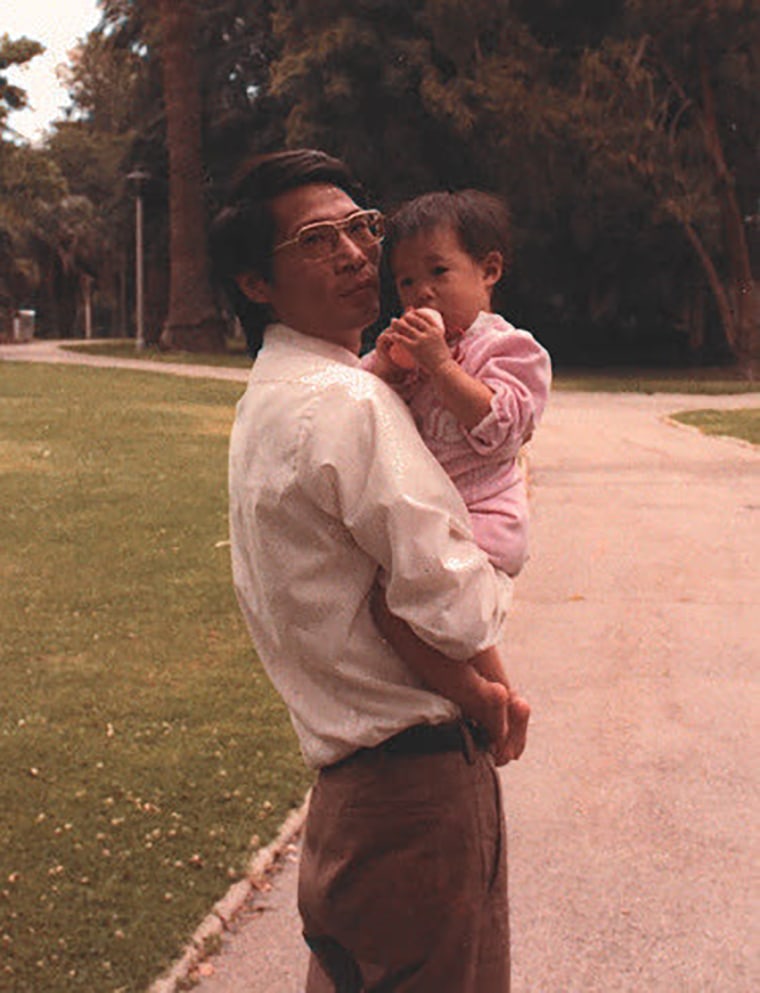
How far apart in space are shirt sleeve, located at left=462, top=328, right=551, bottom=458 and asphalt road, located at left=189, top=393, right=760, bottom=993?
7.13 ft

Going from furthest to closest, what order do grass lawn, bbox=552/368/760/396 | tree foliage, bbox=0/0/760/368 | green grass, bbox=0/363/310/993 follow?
1. tree foliage, bbox=0/0/760/368
2. grass lawn, bbox=552/368/760/396
3. green grass, bbox=0/363/310/993

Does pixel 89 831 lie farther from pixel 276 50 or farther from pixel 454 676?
pixel 276 50

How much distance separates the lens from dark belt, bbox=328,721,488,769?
2.30m

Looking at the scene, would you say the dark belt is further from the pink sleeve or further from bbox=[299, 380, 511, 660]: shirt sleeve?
the pink sleeve

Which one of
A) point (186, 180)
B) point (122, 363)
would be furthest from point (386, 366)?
point (186, 180)

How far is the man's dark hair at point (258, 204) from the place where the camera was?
234 centimetres

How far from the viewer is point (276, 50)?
139ft

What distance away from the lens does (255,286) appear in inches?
93.7

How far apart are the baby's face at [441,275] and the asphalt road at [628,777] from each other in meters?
2.25

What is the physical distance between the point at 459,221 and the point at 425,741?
864 millimetres

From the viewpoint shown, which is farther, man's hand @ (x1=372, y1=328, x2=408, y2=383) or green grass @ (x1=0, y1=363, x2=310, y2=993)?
green grass @ (x1=0, y1=363, x2=310, y2=993)

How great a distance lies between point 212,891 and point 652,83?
2915 centimetres

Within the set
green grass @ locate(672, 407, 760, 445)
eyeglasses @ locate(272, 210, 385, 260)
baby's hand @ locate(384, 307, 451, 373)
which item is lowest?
green grass @ locate(672, 407, 760, 445)

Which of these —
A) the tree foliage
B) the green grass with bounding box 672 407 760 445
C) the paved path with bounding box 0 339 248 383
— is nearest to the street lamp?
the paved path with bounding box 0 339 248 383
